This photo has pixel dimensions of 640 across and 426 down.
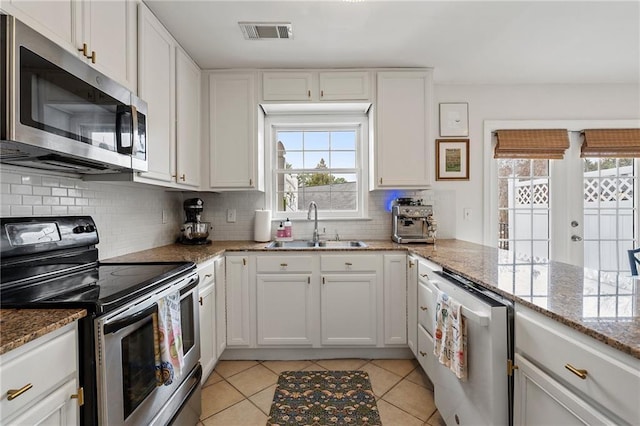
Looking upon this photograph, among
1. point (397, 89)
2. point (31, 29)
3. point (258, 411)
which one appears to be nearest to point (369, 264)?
point (258, 411)

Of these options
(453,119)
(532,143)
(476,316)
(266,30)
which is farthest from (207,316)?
(532,143)

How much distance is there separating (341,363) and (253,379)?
66 centimetres

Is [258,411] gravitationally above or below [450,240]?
below

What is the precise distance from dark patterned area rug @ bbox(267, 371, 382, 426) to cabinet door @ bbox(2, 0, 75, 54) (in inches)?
80.5

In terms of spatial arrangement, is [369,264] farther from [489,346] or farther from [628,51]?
[628,51]

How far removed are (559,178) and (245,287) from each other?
314cm

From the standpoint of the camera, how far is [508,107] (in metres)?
3.08

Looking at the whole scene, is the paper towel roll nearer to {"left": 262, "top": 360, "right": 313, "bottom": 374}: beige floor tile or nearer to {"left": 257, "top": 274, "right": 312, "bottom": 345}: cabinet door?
{"left": 257, "top": 274, "right": 312, "bottom": 345}: cabinet door

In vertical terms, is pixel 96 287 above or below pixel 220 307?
above

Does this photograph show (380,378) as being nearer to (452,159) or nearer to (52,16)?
(452,159)

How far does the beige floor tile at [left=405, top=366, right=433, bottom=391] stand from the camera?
83.7 inches

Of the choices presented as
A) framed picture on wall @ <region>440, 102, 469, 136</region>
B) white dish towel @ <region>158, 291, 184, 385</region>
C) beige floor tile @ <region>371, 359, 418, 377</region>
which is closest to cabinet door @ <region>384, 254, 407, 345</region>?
beige floor tile @ <region>371, 359, 418, 377</region>

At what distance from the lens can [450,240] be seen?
2922 millimetres

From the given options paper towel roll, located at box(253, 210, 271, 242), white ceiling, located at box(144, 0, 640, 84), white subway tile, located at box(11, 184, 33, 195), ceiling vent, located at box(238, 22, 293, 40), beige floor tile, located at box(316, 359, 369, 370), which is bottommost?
beige floor tile, located at box(316, 359, 369, 370)
